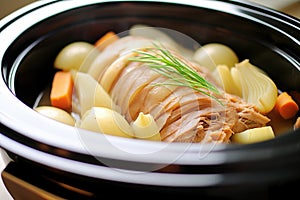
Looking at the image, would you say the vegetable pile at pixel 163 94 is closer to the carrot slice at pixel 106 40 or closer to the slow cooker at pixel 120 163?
the carrot slice at pixel 106 40

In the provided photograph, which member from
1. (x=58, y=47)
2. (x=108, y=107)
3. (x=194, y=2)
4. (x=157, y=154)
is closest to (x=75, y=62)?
(x=58, y=47)

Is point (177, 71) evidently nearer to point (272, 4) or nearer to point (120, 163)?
point (120, 163)

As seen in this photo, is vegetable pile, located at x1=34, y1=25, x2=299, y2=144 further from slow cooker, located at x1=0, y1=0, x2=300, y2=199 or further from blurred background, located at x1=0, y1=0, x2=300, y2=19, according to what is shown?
blurred background, located at x1=0, y1=0, x2=300, y2=19

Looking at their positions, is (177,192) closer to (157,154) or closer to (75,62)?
(157,154)

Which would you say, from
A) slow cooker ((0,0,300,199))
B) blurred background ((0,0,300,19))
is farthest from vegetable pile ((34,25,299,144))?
blurred background ((0,0,300,19))

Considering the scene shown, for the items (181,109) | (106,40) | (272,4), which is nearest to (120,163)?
(181,109)

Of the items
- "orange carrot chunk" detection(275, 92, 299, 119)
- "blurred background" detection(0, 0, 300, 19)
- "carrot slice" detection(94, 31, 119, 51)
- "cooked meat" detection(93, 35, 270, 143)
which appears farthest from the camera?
"blurred background" detection(0, 0, 300, 19)
